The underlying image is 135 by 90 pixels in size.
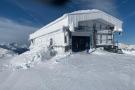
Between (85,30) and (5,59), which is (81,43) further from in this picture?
(5,59)

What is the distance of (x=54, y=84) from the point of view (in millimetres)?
6852

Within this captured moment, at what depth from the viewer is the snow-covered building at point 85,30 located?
17.5 meters

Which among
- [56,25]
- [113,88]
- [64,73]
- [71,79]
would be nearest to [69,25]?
[56,25]

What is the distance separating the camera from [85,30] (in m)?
18.8

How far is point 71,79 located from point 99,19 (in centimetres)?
1305

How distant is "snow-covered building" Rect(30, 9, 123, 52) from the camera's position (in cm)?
1750

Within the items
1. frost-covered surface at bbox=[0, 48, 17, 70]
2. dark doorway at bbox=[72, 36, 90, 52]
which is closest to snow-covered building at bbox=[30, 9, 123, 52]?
dark doorway at bbox=[72, 36, 90, 52]

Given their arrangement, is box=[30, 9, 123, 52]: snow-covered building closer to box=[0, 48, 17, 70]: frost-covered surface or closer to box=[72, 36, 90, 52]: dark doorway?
box=[72, 36, 90, 52]: dark doorway

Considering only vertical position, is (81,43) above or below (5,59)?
above

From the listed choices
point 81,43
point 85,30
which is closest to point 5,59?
point 81,43

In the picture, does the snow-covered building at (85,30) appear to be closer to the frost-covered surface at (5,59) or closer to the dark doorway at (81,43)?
the dark doorway at (81,43)

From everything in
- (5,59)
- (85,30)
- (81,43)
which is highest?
(85,30)

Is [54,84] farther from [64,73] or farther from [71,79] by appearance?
[64,73]

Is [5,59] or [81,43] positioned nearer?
[5,59]
